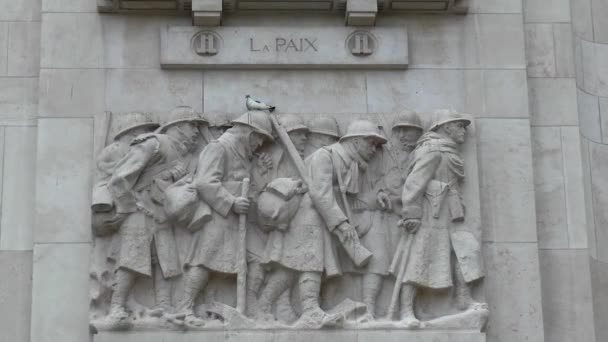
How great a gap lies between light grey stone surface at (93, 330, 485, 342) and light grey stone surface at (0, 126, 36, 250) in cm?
177

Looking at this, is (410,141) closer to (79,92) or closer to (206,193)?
(206,193)

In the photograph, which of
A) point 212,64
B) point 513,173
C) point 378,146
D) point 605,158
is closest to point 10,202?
point 212,64

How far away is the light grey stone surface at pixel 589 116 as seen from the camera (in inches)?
775

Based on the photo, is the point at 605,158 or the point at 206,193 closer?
the point at 206,193

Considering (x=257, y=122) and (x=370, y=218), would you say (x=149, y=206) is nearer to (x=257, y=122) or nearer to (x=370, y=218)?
(x=257, y=122)

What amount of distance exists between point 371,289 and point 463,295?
3.62 ft

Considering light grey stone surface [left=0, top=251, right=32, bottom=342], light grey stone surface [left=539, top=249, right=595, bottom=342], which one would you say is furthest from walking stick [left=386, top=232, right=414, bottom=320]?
light grey stone surface [left=0, top=251, right=32, bottom=342]

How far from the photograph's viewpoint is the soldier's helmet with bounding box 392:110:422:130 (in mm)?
18922

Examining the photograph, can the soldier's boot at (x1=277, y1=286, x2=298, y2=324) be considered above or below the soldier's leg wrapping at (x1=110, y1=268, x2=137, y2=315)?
below

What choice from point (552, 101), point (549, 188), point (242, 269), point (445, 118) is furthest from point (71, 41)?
point (549, 188)

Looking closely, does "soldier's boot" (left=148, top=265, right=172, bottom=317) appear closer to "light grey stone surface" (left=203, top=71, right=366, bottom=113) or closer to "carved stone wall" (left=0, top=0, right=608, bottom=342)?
"carved stone wall" (left=0, top=0, right=608, bottom=342)

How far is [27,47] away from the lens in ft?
64.1

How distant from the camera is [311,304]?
18.1 m

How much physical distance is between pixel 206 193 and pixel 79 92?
2.19m
